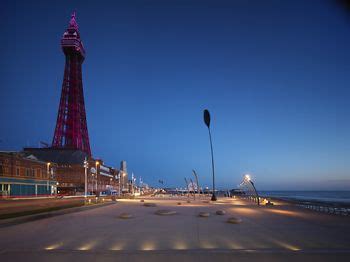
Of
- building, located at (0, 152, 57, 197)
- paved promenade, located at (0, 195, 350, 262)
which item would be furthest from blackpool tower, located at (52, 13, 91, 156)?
paved promenade, located at (0, 195, 350, 262)

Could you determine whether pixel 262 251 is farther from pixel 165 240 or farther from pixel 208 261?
pixel 165 240

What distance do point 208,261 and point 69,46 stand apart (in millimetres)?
175240

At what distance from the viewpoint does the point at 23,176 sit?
288 ft

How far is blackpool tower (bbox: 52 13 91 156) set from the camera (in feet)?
531

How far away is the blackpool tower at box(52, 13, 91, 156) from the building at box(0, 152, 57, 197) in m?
52.3

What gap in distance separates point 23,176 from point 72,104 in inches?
3262

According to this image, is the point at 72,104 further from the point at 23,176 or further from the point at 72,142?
the point at 23,176

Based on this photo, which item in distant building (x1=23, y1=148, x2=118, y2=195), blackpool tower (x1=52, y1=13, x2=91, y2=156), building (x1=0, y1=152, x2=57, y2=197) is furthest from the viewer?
blackpool tower (x1=52, y1=13, x2=91, y2=156)

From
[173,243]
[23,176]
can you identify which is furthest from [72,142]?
[173,243]

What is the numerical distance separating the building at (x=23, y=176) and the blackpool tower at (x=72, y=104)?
5233cm

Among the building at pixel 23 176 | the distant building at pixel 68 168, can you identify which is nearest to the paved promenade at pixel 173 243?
the building at pixel 23 176

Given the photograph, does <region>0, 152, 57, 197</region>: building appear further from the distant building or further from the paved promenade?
the paved promenade

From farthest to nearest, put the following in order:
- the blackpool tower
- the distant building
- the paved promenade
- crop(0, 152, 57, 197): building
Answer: the blackpool tower, the distant building, crop(0, 152, 57, 197): building, the paved promenade

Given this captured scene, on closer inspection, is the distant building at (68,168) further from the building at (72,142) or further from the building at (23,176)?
the building at (23,176)
